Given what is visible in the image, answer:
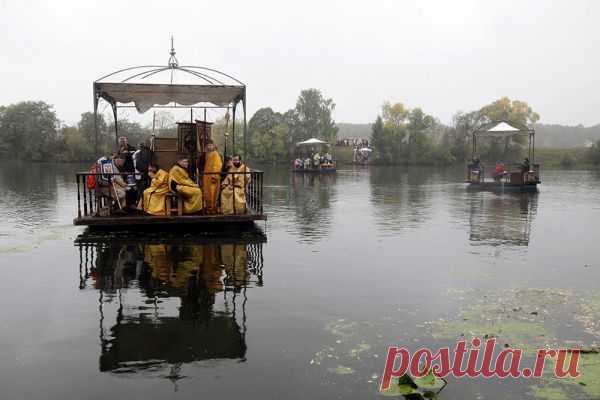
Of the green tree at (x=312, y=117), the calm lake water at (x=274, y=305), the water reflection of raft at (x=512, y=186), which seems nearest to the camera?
the calm lake water at (x=274, y=305)

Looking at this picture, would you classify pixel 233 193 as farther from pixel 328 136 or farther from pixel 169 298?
pixel 328 136

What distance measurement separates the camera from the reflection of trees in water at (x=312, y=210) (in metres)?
12.1

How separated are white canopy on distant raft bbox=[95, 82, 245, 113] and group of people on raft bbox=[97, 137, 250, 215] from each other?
3.77ft

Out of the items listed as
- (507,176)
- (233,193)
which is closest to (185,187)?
(233,193)

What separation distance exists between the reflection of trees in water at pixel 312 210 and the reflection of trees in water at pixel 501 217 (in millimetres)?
3417

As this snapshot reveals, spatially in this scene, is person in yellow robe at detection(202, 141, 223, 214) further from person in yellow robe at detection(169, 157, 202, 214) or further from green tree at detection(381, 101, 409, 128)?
green tree at detection(381, 101, 409, 128)

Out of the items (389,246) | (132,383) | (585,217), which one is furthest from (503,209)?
(132,383)

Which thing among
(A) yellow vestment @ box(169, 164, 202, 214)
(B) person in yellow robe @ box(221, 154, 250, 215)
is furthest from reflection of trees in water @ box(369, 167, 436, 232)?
(A) yellow vestment @ box(169, 164, 202, 214)

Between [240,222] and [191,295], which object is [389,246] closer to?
[240,222]

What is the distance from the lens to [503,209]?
1636 centimetres

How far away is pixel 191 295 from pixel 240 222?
4765 millimetres

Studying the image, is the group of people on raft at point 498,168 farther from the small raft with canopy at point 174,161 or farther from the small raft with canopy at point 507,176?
the small raft with canopy at point 174,161

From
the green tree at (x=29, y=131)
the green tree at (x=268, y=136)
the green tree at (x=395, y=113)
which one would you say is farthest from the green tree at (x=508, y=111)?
the green tree at (x=29, y=131)

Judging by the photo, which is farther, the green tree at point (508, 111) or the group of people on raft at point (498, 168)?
the green tree at point (508, 111)
